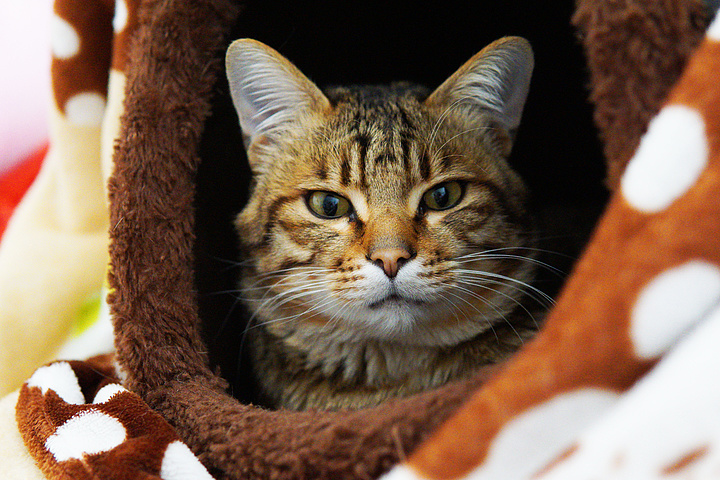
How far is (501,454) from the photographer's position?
586 millimetres

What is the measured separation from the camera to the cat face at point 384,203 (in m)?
1.02

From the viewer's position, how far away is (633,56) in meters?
0.68

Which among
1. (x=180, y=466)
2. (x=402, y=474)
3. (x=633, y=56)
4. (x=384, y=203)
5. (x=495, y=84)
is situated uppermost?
(x=633, y=56)

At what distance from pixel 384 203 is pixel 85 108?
0.77 m

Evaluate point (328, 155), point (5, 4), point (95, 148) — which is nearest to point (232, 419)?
point (328, 155)

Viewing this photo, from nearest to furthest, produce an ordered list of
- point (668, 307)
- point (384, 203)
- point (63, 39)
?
point (668, 307) < point (384, 203) < point (63, 39)

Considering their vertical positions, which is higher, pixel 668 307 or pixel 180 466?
pixel 668 307

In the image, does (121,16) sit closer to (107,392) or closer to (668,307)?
(107,392)

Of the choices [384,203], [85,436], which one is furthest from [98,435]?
[384,203]

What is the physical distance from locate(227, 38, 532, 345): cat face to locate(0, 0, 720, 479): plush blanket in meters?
0.22

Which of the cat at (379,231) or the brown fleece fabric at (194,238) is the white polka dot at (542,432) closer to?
the brown fleece fabric at (194,238)

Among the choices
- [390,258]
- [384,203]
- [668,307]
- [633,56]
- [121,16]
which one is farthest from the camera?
[121,16]

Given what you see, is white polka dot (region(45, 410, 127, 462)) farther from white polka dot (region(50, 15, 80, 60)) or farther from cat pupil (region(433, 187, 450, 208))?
white polka dot (region(50, 15, 80, 60))

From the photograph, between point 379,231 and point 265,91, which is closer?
point 379,231
